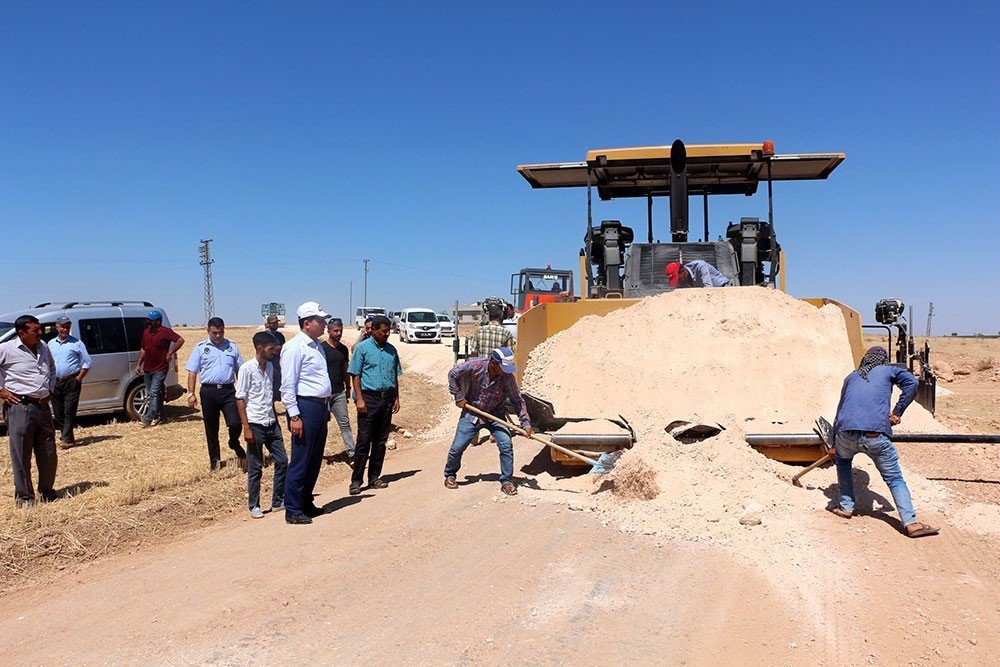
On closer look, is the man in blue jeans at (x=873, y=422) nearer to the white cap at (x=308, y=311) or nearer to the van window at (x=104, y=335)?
the white cap at (x=308, y=311)

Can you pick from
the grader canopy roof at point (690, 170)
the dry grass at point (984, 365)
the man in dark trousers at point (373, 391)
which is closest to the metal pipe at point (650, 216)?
the grader canopy roof at point (690, 170)

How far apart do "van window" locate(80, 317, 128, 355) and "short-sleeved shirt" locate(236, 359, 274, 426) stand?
5.78 meters

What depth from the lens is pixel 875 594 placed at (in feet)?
12.9

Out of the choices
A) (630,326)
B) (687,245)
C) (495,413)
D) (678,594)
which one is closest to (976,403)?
(687,245)

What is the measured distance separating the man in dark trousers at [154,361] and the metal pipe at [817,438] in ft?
27.7

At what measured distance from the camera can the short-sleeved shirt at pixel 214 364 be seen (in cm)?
739

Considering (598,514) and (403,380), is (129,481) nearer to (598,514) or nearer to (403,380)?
(598,514)

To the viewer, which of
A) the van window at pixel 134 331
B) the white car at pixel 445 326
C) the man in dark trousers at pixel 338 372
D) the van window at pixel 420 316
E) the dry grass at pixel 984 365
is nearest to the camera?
the man in dark trousers at pixel 338 372

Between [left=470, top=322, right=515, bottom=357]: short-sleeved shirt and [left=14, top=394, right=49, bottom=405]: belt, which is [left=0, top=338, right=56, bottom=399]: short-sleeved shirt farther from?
[left=470, top=322, right=515, bottom=357]: short-sleeved shirt

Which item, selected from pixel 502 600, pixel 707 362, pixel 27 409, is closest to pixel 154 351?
pixel 27 409

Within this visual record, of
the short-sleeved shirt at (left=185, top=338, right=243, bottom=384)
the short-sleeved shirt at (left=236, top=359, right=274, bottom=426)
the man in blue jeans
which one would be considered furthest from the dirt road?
the short-sleeved shirt at (left=185, top=338, right=243, bottom=384)

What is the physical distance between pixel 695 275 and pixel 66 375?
8.25 meters

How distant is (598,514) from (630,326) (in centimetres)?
267

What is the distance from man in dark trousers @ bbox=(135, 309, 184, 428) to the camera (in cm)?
1029
